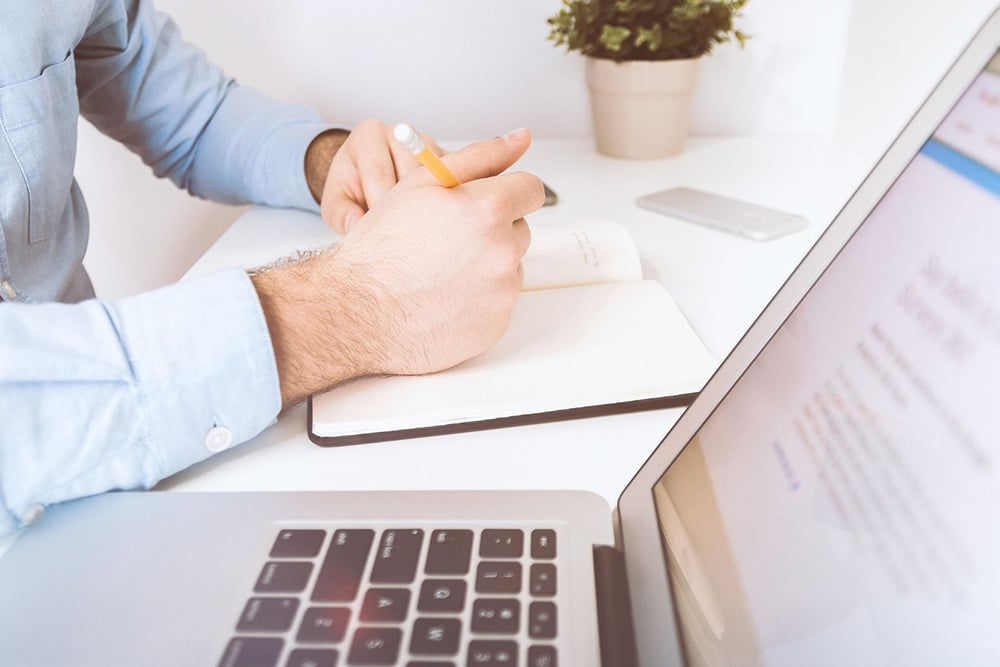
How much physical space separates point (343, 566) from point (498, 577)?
2.6 inches

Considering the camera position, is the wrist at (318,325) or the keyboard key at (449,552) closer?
the keyboard key at (449,552)

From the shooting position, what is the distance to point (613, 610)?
0.99ft

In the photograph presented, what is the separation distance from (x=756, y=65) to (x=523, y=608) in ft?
3.41

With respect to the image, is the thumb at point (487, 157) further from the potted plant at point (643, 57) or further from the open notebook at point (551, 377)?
the potted plant at point (643, 57)

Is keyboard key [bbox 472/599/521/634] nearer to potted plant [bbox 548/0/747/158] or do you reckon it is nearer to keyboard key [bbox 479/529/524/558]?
keyboard key [bbox 479/529/524/558]

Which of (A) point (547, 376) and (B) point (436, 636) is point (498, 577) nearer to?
(B) point (436, 636)

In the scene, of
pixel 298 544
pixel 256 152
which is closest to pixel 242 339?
pixel 298 544

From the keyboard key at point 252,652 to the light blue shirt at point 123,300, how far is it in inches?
6.4

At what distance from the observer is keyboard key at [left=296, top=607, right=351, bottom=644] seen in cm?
28

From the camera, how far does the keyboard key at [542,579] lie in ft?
1.00

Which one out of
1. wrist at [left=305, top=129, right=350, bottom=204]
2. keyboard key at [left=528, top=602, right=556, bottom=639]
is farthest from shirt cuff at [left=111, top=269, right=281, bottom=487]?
wrist at [left=305, top=129, right=350, bottom=204]

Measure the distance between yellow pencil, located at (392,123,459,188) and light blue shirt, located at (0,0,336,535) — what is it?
0.42 feet

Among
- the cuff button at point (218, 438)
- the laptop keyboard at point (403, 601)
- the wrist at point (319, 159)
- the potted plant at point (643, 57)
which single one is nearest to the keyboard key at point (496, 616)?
the laptop keyboard at point (403, 601)

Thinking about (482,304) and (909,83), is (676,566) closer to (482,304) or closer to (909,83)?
(482,304)
